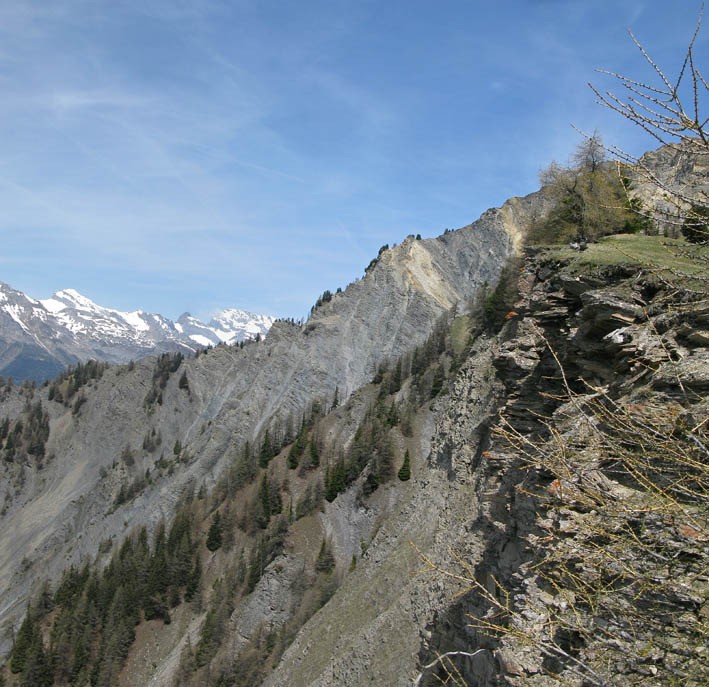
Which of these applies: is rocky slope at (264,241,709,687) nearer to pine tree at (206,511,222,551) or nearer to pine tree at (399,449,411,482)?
pine tree at (399,449,411,482)

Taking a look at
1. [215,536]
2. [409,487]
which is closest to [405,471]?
[409,487]

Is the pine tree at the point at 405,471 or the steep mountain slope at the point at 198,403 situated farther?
the steep mountain slope at the point at 198,403

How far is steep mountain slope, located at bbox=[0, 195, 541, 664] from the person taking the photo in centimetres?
12225

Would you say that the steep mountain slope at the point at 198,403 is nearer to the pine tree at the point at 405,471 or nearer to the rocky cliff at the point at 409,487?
the rocky cliff at the point at 409,487

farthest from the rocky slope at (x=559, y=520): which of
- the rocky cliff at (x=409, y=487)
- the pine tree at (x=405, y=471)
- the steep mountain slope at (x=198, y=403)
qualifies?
the steep mountain slope at (x=198, y=403)

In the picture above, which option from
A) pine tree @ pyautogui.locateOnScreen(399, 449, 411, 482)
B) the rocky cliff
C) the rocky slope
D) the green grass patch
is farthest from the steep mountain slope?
the green grass patch

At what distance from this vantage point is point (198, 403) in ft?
566

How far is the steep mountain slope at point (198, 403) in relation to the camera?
401ft

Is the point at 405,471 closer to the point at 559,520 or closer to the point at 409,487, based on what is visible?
the point at 409,487

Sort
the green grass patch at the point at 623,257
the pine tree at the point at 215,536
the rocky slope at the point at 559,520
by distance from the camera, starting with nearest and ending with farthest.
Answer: the rocky slope at the point at 559,520, the green grass patch at the point at 623,257, the pine tree at the point at 215,536

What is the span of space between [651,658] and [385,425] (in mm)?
73069

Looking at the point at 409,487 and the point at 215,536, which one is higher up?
the point at 409,487

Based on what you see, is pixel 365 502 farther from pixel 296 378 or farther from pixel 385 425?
pixel 296 378

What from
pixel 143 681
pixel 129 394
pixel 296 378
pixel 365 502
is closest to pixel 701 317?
pixel 365 502
